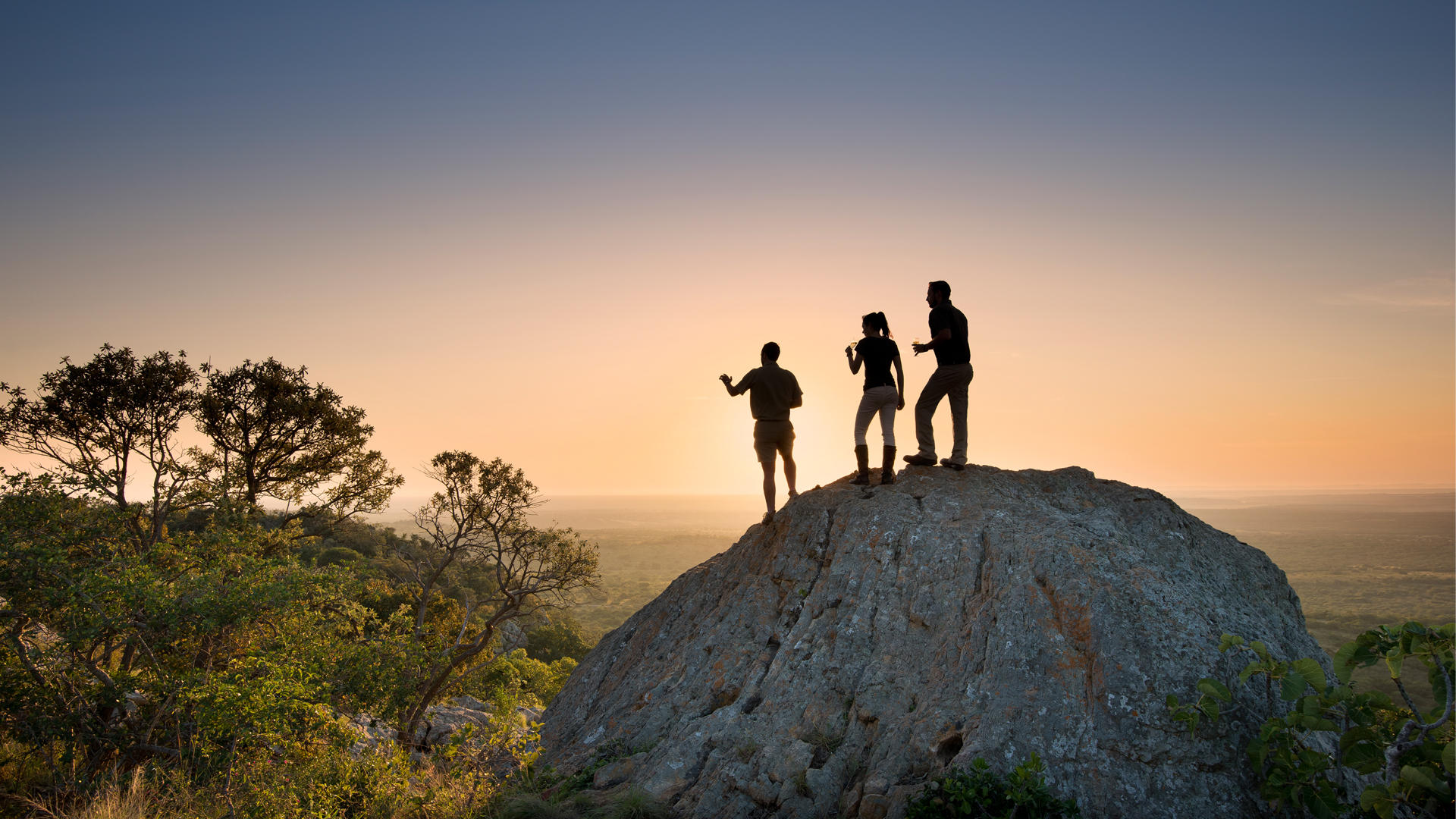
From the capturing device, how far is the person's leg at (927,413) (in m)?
10.1

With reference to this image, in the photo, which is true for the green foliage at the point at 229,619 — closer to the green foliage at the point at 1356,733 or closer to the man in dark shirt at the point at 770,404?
the man in dark shirt at the point at 770,404

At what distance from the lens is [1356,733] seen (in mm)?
5336

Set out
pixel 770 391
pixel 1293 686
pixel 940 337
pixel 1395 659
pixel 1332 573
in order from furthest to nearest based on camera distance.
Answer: pixel 1332 573, pixel 770 391, pixel 940 337, pixel 1293 686, pixel 1395 659

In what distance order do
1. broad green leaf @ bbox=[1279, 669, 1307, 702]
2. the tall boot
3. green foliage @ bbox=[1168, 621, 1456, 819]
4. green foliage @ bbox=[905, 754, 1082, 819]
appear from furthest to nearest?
the tall boot, green foliage @ bbox=[905, 754, 1082, 819], broad green leaf @ bbox=[1279, 669, 1307, 702], green foliage @ bbox=[1168, 621, 1456, 819]

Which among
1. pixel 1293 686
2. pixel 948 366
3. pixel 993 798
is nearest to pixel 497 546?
pixel 948 366

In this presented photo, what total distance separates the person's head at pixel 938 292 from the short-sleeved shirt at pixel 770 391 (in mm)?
2668

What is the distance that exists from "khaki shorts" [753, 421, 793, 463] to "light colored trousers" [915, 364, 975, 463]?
212cm

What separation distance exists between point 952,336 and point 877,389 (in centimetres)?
136

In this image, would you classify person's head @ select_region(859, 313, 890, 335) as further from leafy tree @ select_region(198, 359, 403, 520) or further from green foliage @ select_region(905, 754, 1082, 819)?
leafy tree @ select_region(198, 359, 403, 520)

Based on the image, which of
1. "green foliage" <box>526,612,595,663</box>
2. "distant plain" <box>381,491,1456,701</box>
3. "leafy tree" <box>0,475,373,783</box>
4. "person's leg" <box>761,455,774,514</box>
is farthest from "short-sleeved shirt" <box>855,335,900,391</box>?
"green foliage" <box>526,612,595,663</box>

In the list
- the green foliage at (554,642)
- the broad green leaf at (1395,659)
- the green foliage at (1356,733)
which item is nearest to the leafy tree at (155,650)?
the green foliage at (1356,733)

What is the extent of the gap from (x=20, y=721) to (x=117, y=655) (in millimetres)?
13094

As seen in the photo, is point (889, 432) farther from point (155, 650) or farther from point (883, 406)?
point (155, 650)

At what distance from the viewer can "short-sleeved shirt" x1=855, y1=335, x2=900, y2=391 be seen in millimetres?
10508
